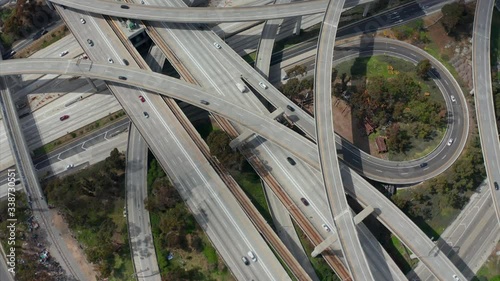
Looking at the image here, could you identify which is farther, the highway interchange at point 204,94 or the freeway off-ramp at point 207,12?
the freeway off-ramp at point 207,12

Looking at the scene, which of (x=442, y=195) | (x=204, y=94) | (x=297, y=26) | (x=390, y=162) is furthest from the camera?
(x=297, y=26)

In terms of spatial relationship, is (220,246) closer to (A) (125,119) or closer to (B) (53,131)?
(A) (125,119)

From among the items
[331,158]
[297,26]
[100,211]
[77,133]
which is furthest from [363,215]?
[77,133]

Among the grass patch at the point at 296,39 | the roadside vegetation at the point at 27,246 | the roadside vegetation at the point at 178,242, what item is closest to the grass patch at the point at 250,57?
the grass patch at the point at 296,39

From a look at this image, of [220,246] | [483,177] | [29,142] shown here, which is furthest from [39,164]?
[483,177]

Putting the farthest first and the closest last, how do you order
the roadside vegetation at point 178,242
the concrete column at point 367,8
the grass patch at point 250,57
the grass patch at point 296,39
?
the grass patch at point 296,39, the concrete column at point 367,8, the grass patch at point 250,57, the roadside vegetation at point 178,242

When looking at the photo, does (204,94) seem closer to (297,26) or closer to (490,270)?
(297,26)

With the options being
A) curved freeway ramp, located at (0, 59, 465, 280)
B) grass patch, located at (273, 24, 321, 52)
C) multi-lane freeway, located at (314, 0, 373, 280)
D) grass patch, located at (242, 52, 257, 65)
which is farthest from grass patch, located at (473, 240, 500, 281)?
grass patch, located at (242, 52, 257, 65)

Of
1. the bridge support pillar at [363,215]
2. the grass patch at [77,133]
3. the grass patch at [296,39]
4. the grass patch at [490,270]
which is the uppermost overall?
the grass patch at [77,133]

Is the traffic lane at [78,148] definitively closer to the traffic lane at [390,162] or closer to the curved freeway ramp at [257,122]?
the curved freeway ramp at [257,122]
